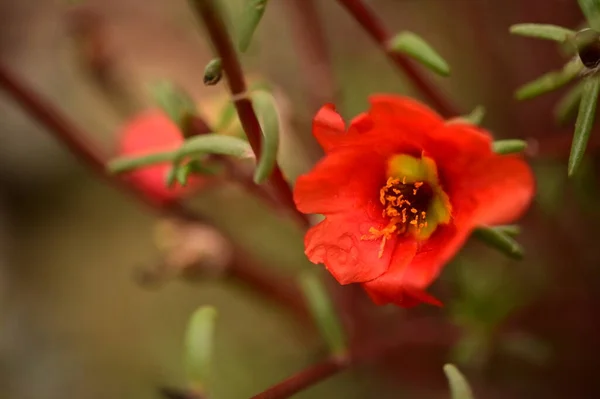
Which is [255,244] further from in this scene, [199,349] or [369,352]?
[199,349]

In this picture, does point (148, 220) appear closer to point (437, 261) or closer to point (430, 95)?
point (430, 95)

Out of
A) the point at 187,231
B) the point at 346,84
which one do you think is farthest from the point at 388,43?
the point at 346,84

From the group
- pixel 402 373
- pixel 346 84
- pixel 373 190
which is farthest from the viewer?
pixel 346 84

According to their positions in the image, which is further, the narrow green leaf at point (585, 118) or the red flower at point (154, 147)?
the red flower at point (154, 147)

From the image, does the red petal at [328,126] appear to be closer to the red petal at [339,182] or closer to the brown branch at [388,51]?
the red petal at [339,182]

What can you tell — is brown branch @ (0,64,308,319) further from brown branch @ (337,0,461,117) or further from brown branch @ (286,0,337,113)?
brown branch @ (337,0,461,117)

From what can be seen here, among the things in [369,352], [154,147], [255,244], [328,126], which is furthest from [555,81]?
[255,244]

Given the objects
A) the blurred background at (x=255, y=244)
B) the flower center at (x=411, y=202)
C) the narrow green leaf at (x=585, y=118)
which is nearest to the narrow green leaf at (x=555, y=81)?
the narrow green leaf at (x=585, y=118)
